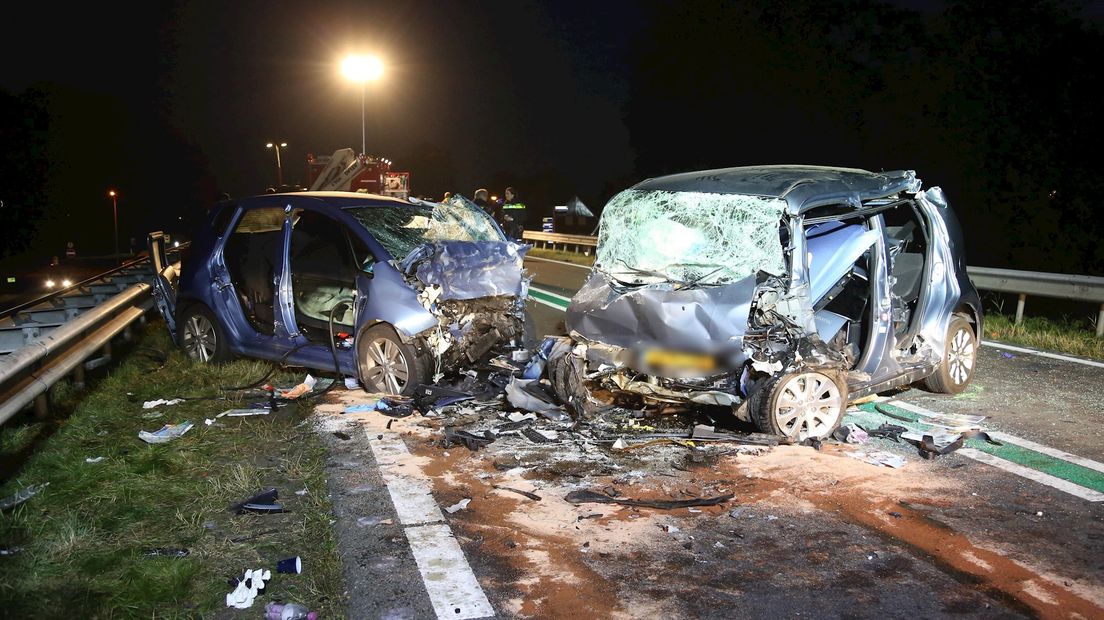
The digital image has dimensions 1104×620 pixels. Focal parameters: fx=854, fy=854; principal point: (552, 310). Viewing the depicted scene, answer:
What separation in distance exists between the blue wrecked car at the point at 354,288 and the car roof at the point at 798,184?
1.79 meters

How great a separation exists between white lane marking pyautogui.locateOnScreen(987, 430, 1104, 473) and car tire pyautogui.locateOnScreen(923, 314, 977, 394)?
109cm

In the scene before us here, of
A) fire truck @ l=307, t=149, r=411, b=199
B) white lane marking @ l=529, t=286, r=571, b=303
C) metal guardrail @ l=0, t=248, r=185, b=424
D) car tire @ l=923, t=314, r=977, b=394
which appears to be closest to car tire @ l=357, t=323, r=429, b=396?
metal guardrail @ l=0, t=248, r=185, b=424

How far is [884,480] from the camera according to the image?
206 inches

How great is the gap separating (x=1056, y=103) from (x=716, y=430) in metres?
20.9

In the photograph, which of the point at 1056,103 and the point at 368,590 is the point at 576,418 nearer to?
the point at 368,590

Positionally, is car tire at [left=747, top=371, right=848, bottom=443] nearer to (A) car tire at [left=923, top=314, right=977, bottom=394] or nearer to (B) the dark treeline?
(A) car tire at [left=923, top=314, right=977, bottom=394]

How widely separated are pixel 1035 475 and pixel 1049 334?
18.8ft

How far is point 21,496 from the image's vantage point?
16.0 ft

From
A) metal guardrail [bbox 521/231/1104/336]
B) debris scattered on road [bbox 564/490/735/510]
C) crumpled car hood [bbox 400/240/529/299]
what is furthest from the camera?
metal guardrail [bbox 521/231/1104/336]

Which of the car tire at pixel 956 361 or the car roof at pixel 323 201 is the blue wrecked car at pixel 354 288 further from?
the car tire at pixel 956 361

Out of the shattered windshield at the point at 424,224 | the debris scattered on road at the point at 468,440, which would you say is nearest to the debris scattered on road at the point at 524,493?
the debris scattered on road at the point at 468,440

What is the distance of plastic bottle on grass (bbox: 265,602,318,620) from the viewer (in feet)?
11.5

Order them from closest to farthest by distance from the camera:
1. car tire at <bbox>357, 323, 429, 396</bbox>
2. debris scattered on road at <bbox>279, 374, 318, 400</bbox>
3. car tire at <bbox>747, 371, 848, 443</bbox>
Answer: car tire at <bbox>747, 371, 848, 443</bbox>
car tire at <bbox>357, 323, 429, 396</bbox>
debris scattered on road at <bbox>279, 374, 318, 400</bbox>

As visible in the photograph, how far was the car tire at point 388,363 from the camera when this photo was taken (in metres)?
7.07
